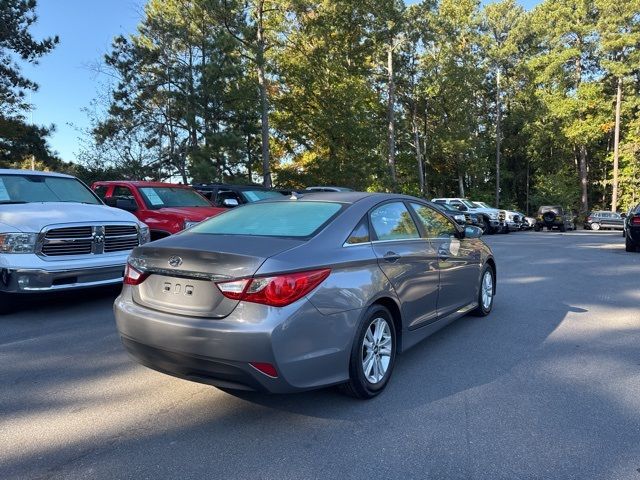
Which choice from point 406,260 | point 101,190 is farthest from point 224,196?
point 406,260

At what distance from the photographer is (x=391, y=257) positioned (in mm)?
3957

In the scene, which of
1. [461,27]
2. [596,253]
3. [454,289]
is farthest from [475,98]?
[454,289]

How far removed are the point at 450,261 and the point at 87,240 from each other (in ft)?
14.7

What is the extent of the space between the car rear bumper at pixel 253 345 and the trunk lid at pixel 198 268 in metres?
0.08

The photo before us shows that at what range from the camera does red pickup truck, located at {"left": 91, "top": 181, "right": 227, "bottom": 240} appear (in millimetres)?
8289

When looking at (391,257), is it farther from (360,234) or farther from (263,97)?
(263,97)

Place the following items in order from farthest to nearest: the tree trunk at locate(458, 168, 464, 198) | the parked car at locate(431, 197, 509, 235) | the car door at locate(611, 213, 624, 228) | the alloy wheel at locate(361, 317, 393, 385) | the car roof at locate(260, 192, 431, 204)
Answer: the tree trunk at locate(458, 168, 464, 198), the car door at locate(611, 213, 624, 228), the parked car at locate(431, 197, 509, 235), the car roof at locate(260, 192, 431, 204), the alloy wheel at locate(361, 317, 393, 385)

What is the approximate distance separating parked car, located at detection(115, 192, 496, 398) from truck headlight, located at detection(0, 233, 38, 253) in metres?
2.87

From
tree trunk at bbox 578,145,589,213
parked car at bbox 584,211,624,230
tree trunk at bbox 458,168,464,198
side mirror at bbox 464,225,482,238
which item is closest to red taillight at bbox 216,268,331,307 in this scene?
side mirror at bbox 464,225,482,238

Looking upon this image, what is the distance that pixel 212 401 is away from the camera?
3.68 m

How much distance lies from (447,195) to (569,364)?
47.6m

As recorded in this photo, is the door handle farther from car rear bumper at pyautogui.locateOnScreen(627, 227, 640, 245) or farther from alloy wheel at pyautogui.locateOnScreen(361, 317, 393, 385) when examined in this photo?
car rear bumper at pyautogui.locateOnScreen(627, 227, 640, 245)

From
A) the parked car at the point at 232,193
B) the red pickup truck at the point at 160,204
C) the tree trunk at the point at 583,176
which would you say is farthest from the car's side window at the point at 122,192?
the tree trunk at the point at 583,176

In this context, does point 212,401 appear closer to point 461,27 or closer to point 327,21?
point 327,21
